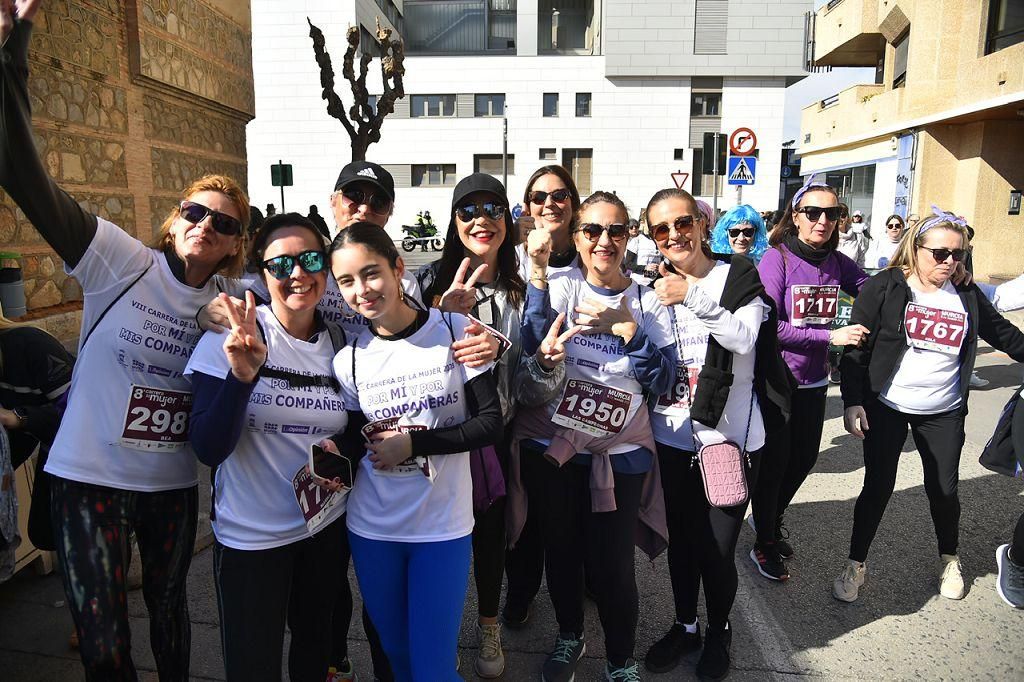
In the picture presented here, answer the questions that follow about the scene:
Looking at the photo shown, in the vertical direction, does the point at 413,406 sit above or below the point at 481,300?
below

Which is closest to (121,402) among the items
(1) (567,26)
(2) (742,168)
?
(2) (742,168)

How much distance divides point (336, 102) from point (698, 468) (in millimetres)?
15458

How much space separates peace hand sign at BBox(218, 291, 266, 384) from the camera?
200cm

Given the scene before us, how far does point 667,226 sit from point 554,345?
73 cm

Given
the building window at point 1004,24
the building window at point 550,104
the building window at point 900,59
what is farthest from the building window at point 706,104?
the building window at point 1004,24

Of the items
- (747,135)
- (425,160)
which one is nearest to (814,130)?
(747,135)

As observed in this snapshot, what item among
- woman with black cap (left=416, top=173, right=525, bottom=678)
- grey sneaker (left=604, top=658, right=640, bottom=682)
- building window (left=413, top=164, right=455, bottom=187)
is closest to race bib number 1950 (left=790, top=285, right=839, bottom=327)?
woman with black cap (left=416, top=173, right=525, bottom=678)

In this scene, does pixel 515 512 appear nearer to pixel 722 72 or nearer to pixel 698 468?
pixel 698 468

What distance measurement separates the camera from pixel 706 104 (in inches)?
1551

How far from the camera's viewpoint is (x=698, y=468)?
2887mm

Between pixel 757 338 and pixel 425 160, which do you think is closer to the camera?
pixel 757 338

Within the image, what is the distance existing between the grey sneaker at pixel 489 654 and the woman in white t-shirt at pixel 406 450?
2.20 ft

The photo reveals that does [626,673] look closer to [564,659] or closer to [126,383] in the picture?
[564,659]

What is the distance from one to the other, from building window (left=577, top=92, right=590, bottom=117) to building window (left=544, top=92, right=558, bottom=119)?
53.0 inches
